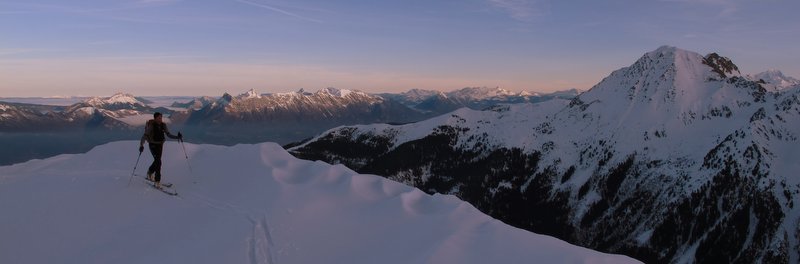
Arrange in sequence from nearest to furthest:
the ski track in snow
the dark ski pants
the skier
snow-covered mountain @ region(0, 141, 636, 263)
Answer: the ski track in snow
snow-covered mountain @ region(0, 141, 636, 263)
the dark ski pants
the skier

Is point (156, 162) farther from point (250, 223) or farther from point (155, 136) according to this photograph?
point (250, 223)

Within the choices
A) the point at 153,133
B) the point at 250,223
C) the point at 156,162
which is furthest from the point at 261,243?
the point at 153,133

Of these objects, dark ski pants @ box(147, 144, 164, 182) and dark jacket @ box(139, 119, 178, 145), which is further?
dark jacket @ box(139, 119, 178, 145)

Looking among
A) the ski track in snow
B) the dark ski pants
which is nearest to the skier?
the dark ski pants

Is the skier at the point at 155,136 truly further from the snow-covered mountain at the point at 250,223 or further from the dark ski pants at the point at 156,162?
the snow-covered mountain at the point at 250,223

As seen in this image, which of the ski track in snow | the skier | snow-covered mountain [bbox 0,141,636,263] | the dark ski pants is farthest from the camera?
the skier

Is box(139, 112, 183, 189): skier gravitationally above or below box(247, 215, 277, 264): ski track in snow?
above

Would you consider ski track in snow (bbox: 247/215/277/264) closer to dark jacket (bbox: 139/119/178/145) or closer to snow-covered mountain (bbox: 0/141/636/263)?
snow-covered mountain (bbox: 0/141/636/263)

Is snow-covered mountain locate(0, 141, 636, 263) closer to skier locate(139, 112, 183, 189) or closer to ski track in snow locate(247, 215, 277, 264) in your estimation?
ski track in snow locate(247, 215, 277, 264)

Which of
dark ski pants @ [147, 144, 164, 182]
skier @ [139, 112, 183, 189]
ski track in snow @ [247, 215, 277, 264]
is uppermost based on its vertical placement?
skier @ [139, 112, 183, 189]
